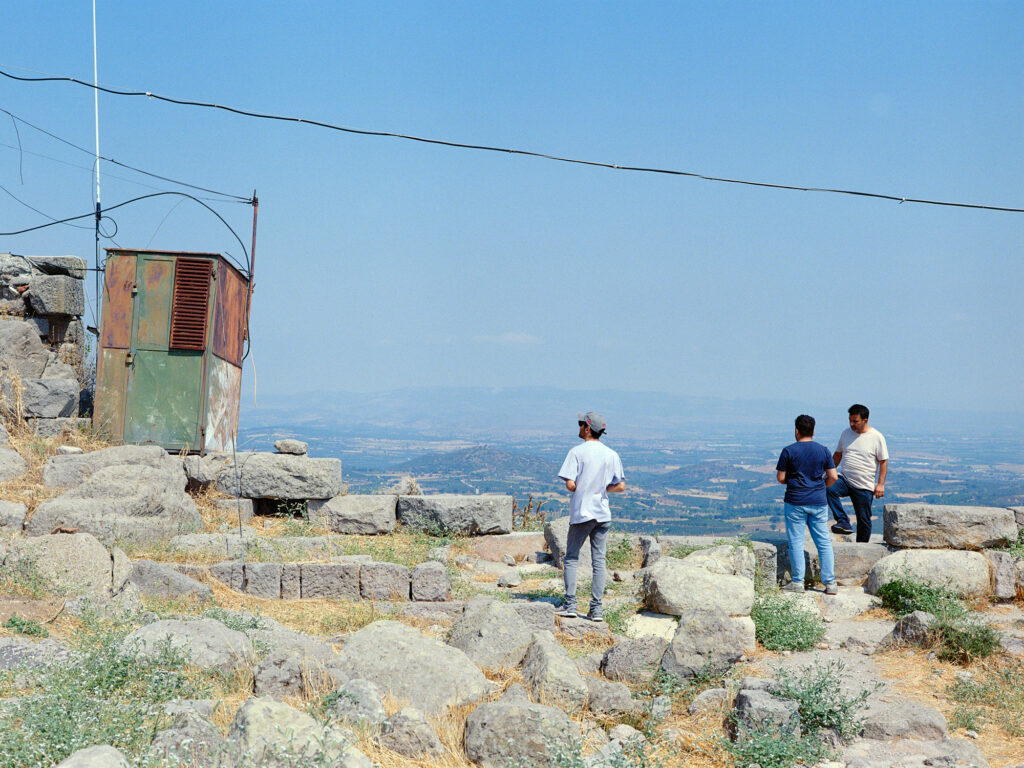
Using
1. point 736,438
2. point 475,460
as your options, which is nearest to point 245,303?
point 475,460

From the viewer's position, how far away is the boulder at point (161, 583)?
326 inches

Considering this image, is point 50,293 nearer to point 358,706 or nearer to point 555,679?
point 358,706

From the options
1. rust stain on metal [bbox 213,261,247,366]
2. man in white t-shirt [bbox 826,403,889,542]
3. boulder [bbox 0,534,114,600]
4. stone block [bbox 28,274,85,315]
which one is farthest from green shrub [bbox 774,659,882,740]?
stone block [bbox 28,274,85,315]

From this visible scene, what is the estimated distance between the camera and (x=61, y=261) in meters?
14.4

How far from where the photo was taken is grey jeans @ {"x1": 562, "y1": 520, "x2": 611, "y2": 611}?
337 inches

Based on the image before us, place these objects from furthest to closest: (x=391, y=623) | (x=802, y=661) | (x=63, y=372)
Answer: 1. (x=63, y=372)
2. (x=802, y=661)
3. (x=391, y=623)

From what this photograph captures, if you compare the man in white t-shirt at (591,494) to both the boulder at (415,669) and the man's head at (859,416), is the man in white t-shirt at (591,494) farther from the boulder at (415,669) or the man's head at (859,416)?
the man's head at (859,416)

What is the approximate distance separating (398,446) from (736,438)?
278ft

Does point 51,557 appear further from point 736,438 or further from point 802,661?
point 736,438

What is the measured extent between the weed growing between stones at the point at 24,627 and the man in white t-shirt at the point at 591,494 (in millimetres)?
4495

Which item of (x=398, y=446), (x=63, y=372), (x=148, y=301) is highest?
(x=148, y=301)

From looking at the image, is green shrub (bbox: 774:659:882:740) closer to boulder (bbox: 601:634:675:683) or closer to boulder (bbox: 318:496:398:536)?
boulder (bbox: 601:634:675:683)

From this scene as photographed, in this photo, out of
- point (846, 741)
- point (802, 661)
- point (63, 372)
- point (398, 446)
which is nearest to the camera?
point (846, 741)

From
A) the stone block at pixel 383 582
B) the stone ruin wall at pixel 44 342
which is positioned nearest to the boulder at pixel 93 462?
the stone ruin wall at pixel 44 342
